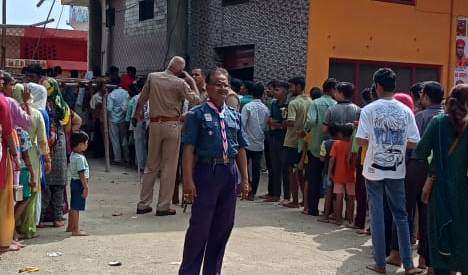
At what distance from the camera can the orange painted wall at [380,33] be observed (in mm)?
12508

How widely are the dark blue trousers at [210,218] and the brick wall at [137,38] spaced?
10.7 meters

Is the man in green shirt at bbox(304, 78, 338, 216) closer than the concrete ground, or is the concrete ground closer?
the concrete ground

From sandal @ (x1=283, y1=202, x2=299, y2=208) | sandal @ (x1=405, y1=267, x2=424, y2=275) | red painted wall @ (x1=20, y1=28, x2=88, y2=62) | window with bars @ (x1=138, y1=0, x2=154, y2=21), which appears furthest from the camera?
red painted wall @ (x1=20, y1=28, x2=88, y2=62)

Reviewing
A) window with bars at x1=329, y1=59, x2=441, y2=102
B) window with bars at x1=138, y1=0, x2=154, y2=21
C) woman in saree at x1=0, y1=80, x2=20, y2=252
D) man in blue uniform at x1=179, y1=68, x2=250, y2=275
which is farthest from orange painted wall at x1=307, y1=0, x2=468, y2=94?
man in blue uniform at x1=179, y1=68, x2=250, y2=275

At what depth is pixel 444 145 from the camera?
5410 millimetres

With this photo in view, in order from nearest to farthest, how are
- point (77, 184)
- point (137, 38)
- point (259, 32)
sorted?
1. point (77, 184)
2. point (259, 32)
3. point (137, 38)

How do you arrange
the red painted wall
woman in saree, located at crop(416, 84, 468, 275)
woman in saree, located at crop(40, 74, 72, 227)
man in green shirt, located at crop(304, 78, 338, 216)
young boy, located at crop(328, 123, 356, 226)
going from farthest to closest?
1. the red painted wall
2. man in green shirt, located at crop(304, 78, 338, 216)
3. young boy, located at crop(328, 123, 356, 226)
4. woman in saree, located at crop(40, 74, 72, 227)
5. woman in saree, located at crop(416, 84, 468, 275)

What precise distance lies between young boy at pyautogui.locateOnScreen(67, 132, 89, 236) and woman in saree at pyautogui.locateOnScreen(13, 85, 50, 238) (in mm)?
335

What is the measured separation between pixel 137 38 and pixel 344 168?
33.8 ft

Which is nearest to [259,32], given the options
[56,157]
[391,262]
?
[56,157]

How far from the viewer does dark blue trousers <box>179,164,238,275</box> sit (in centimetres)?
539

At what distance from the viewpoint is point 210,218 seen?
542 centimetres

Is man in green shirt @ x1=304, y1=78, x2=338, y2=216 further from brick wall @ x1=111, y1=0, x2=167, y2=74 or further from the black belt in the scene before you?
brick wall @ x1=111, y1=0, x2=167, y2=74

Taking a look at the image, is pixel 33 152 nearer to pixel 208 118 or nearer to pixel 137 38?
pixel 208 118
